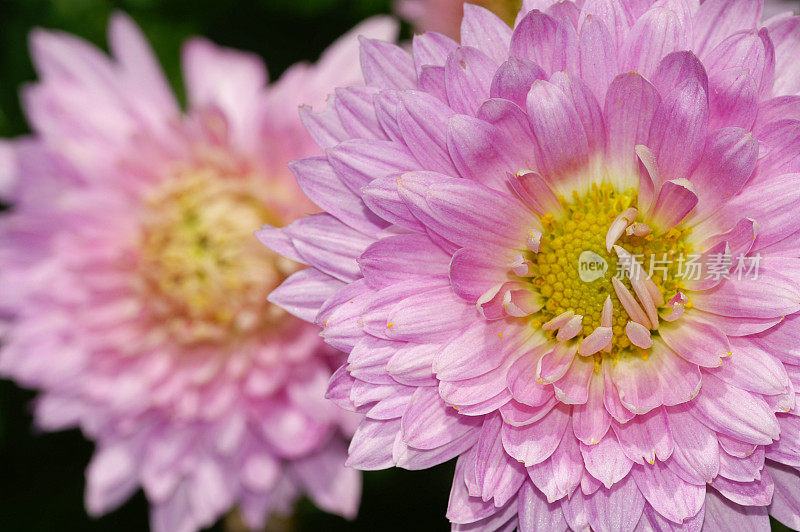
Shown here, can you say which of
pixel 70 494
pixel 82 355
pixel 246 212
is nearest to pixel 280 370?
pixel 246 212

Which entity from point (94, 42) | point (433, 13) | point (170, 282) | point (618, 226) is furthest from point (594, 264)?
point (94, 42)

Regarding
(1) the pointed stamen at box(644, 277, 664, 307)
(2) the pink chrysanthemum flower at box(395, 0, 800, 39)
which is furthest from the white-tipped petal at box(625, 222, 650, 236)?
(2) the pink chrysanthemum flower at box(395, 0, 800, 39)

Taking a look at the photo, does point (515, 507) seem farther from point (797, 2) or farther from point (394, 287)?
point (797, 2)

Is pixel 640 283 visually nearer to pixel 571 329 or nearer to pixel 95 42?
pixel 571 329

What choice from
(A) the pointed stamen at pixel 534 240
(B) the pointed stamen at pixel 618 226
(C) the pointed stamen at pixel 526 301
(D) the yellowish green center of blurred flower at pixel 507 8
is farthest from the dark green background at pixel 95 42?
(B) the pointed stamen at pixel 618 226

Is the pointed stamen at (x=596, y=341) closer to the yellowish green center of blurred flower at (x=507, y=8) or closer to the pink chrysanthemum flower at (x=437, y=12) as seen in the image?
the yellowish green center of blurred flower at (x=507, y=8)
